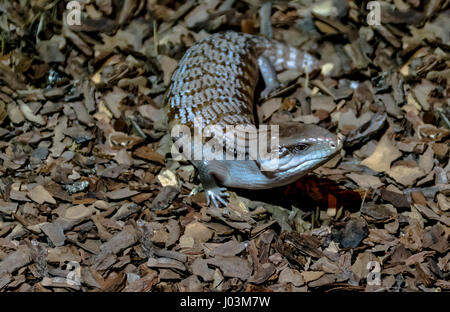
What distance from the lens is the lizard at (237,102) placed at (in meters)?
3.33

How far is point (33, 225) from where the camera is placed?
3430 millimetres

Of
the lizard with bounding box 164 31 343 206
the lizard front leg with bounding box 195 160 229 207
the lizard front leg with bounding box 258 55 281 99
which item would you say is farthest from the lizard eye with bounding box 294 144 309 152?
the lizard front leg with bounding box 258 55 281 99

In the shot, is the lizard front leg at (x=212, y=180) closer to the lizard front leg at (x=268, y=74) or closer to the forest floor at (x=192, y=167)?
the forest floor at (x=192, y=167)

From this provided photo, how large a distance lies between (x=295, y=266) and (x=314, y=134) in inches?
37.7

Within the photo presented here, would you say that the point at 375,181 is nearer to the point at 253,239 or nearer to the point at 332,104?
the point at 332,104

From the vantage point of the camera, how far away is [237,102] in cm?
418

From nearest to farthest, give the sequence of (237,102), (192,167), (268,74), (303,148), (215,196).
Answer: (303,148)
(215,196)
(192,167)
(237,102)
(268,74)

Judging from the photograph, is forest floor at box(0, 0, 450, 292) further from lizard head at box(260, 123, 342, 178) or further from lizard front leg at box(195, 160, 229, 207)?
lizard head at box(260, 123, 342, 178)

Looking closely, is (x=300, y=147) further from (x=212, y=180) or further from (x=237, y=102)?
(x=237, y=102)

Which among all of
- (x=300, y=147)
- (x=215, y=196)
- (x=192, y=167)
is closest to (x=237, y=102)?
(x=192, y=167)

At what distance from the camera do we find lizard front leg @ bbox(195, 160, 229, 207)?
3.78 m

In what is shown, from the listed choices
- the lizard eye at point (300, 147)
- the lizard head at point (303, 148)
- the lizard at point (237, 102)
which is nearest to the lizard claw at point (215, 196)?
the lizard at point (237, 102)

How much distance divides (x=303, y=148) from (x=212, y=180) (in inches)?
34.5

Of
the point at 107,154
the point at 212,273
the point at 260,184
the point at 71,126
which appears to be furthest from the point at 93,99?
the point at 212,273
